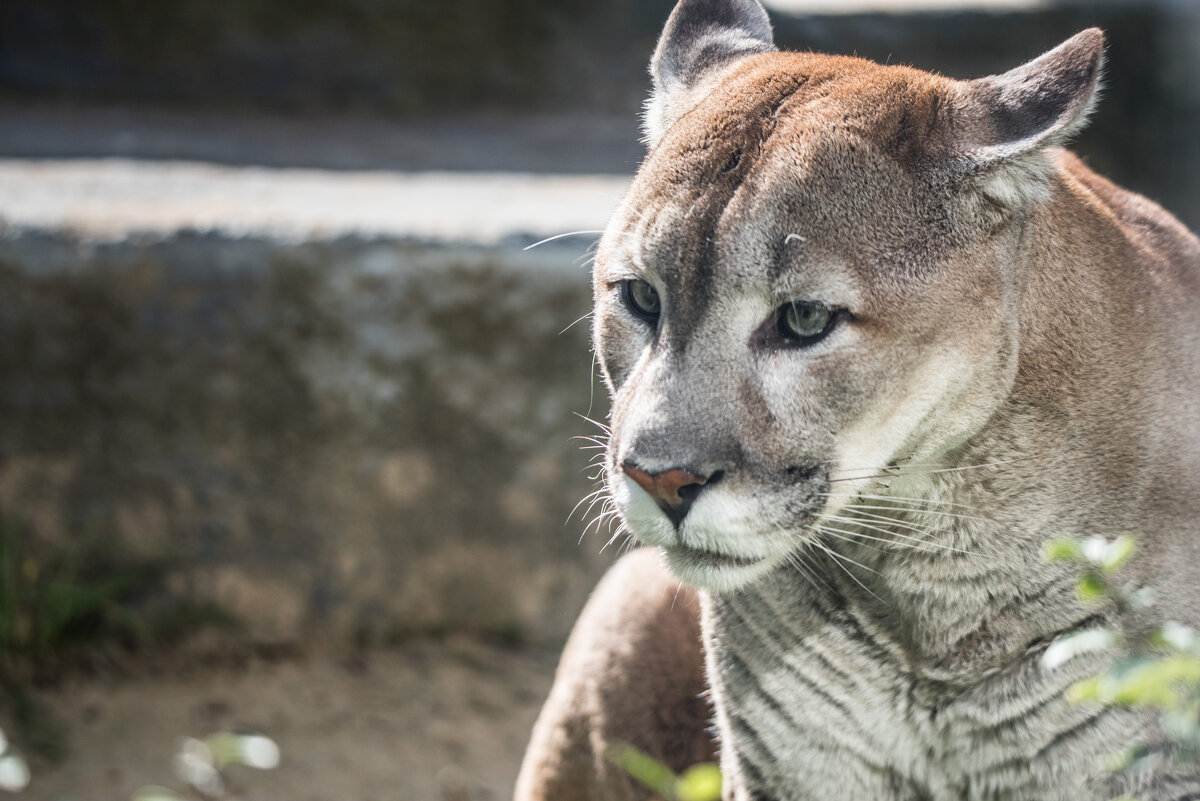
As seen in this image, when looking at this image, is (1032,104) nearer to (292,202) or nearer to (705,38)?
(705,38)

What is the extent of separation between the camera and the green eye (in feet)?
7.54

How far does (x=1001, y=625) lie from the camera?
2434mm

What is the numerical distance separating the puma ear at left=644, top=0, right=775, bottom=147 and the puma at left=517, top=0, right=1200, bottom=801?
0.19 meters

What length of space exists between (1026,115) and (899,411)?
574 millimetres

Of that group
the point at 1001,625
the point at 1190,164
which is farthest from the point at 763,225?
the point at 1190,164

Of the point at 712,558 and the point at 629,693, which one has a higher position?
the point at 712,558

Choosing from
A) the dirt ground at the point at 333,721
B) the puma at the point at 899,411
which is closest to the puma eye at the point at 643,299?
the puma at the point at 899,411

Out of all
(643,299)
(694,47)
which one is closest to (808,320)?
(643,299)

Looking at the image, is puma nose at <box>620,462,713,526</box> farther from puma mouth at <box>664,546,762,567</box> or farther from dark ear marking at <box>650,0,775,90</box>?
dark ear marking at <box>650,0,775,90</box>

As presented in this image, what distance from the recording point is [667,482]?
2.25 meters

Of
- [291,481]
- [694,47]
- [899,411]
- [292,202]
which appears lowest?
[291,481]

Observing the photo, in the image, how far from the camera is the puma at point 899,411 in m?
2.30

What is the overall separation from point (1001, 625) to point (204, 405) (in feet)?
10.8

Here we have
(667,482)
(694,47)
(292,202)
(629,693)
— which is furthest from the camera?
(292,202)
